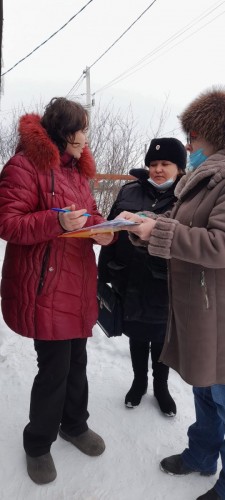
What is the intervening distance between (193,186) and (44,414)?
4.39 feet

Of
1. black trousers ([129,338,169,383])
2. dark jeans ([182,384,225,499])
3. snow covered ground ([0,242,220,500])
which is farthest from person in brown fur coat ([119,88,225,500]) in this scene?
black trousers ([129,338,169,383])

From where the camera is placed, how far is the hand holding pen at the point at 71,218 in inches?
65.8

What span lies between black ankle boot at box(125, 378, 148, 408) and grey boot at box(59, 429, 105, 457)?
1.25 feet

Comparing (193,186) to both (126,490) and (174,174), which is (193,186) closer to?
(174,174)

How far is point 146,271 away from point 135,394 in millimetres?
886

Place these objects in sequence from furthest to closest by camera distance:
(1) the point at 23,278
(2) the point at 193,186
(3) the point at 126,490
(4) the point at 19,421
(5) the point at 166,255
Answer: (4) the point at 19,421 → (3) the point at 126,490 → (1) the point at 23,278 → (2) the point at 193,186 → (5) the point at 166,255

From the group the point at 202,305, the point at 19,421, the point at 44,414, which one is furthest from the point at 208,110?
the point at 19,421

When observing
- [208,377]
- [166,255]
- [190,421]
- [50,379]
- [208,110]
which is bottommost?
[190,421]

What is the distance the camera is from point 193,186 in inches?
A: 63.1

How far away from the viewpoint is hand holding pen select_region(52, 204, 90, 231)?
5.48 feet

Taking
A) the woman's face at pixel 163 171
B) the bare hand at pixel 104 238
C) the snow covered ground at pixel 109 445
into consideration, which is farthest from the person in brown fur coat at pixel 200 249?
the woman's face at pixel 163 171

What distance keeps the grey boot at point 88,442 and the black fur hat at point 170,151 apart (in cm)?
172

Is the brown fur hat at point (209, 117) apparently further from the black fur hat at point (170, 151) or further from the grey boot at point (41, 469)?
the grey boot at point (41, 469)

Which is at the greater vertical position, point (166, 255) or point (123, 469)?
point (166, 255)
